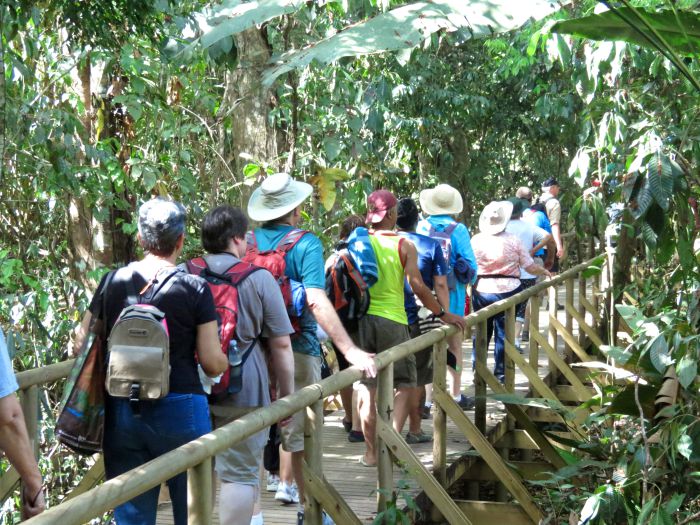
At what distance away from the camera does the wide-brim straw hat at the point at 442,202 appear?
7137 mm

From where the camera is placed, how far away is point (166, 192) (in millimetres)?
7348

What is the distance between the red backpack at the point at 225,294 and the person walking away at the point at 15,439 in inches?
39.0

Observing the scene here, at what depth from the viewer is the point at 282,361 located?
13.8 ft

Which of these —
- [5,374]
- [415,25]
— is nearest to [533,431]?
[5,374]

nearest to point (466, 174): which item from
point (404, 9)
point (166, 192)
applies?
point (166, 192)

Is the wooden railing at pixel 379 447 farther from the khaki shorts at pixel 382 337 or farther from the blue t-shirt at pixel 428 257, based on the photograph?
the blue t-shirt at pixel 428 257

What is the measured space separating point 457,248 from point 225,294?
330 cm

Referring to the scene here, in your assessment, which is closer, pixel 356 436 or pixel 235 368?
pixel 235 368

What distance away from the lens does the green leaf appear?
4.21 metres

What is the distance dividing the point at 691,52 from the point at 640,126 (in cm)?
293

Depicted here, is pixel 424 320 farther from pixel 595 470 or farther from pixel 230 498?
pixel 230 498

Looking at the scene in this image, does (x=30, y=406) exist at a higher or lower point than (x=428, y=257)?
higher

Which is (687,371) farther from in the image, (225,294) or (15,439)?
(15,439)

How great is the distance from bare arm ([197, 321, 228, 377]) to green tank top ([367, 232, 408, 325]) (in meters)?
2.31
